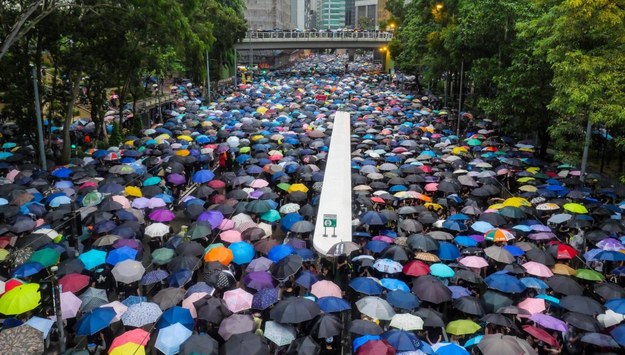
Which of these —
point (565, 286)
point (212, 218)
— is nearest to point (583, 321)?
point (565, 286)

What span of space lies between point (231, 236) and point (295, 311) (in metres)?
4.69

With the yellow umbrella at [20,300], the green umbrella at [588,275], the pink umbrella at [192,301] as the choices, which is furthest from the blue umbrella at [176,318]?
the green umbrella at [588,275]

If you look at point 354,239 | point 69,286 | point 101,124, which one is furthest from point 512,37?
point 69,286

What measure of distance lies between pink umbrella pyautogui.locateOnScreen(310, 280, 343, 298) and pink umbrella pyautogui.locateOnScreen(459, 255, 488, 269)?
3.60 metres

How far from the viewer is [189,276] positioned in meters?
11.5

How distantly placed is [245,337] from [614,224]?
37.4ft

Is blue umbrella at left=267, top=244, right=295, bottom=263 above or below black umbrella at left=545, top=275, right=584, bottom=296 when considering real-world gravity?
above

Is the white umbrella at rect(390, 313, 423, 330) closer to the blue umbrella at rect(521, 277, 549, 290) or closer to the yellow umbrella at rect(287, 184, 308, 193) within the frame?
the blue umbrella at rect(521, 277, 549, 290)

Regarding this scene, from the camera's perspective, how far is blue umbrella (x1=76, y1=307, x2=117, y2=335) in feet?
31.4

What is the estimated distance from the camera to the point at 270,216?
15.9 m

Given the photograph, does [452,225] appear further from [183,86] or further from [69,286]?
[183,86]

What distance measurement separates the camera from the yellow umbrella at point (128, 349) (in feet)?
28.3

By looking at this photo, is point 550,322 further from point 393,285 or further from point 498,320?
point 393,285

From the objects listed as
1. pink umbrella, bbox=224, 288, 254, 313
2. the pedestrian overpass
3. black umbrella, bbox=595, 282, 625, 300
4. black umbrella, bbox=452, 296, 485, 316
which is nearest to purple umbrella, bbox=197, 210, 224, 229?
pink umbrella, bbox=224, 288, 254, 313
